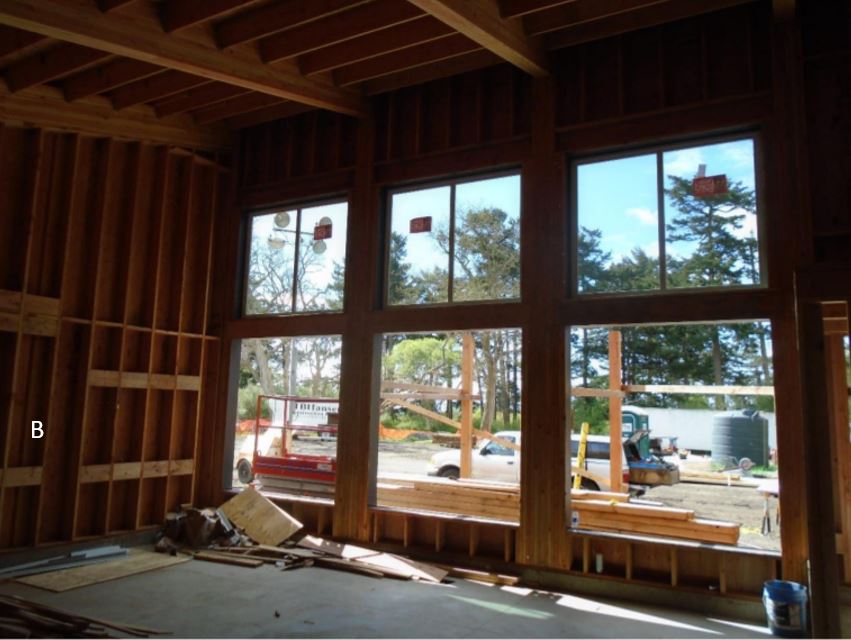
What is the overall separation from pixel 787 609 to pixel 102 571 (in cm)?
666

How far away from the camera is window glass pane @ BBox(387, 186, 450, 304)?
792 centimetres

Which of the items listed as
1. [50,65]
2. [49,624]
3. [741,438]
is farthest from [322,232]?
[741,438]

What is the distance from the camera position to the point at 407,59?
7391 mm

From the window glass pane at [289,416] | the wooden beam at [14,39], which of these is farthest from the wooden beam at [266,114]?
the window glass pane at [289,416]

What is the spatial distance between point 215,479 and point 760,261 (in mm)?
7608

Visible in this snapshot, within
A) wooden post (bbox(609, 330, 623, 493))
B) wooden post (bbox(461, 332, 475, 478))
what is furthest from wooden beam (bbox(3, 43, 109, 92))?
wooden post (bbox(609, 330, 623, 493))

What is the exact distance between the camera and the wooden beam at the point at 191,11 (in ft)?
19.4

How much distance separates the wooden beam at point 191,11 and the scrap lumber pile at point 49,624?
5367mm

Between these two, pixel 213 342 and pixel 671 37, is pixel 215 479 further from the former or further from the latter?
pixel 671 37

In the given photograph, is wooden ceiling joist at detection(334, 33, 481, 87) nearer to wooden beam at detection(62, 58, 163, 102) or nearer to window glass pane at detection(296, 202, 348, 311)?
window glass pane at detection(296, 202, 348, 311)

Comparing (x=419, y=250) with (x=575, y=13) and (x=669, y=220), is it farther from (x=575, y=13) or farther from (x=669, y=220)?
(x=575, y=13)

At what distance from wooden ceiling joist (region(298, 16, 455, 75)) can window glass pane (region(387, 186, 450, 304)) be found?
6.03 feet

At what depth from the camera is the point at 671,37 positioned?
21.6 ft

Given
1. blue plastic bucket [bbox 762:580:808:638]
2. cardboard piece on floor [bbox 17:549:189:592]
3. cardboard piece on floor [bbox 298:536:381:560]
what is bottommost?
cardboard piece on floor [bbox 17:549:189:592]
